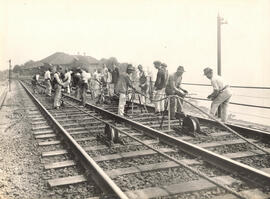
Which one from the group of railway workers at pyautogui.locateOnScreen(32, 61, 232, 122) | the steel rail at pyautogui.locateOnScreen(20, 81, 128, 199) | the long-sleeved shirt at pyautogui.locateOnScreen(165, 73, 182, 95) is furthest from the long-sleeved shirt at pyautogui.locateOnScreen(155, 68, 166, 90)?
the steel rail at pyautogui.locateOnScreen(20, 81, 128, 199)

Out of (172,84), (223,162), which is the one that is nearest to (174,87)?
(172,84)

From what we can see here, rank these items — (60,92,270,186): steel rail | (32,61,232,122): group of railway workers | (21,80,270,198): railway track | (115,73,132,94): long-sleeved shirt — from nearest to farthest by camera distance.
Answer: (21,80,270,198): railway track → (60,92,270,186): steel rail → (32,61,232,122): group of railway workers → (115,73,132,94): long-sleeved shirt

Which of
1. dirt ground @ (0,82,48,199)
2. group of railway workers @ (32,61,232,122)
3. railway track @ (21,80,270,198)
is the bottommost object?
dirt ground @ (0,82,48,199)

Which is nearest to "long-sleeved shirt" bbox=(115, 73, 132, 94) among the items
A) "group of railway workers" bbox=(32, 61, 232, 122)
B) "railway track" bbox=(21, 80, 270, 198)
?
Answer: "group of railway workers" bbox=(32, 61, 232, 122)

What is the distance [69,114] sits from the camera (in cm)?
1193

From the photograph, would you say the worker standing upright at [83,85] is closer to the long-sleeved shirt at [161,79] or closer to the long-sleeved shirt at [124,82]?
the long-sleeved shirt at [124,82]

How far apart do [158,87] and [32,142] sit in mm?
4930

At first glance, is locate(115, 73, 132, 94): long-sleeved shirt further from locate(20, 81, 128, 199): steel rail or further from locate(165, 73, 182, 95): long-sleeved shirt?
locate(20, 81, 128, 199): steel rail

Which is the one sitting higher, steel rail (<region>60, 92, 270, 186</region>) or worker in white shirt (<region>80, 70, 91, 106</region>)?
worker in white shirt (<region>80, 70, 91, 106</region>)

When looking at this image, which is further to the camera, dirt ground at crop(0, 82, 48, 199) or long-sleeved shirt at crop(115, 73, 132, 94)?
long-sleeved shirt at crop(115, 73, 132, 94)

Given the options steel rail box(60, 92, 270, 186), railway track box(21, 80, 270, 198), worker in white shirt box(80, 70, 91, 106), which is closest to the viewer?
railway track box(21, 80, 270, 198)

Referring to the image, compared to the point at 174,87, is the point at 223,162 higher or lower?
lower

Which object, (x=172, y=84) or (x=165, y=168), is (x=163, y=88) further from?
(x=165, y=168)

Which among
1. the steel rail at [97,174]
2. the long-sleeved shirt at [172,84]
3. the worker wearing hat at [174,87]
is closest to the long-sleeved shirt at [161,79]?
the worker wearing hat at [174,87]
